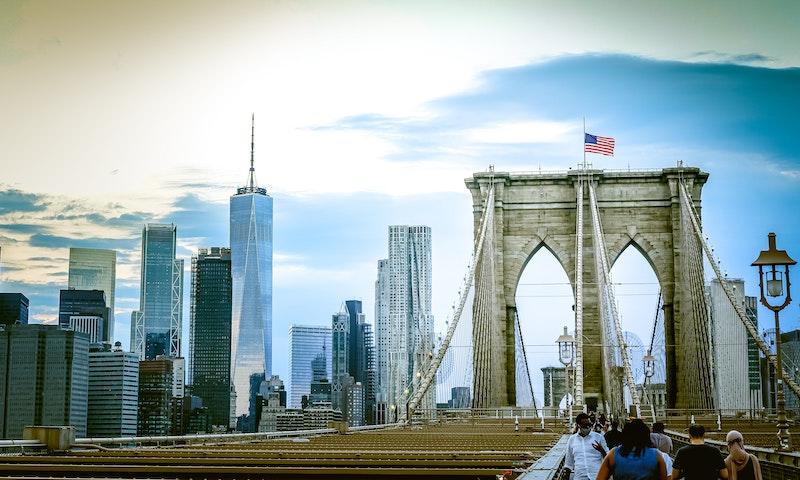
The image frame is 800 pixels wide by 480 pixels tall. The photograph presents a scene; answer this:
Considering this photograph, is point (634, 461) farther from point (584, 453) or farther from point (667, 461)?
point (584, 453)

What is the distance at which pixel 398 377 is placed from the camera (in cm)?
19475

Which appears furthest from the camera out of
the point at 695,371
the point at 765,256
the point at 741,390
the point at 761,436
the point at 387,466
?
the point at 741,390

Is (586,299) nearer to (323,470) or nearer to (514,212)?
(514,212)

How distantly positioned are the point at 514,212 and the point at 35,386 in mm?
139984

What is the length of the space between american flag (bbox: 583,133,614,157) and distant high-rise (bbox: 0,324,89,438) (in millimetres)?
136722

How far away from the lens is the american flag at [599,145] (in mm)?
65375

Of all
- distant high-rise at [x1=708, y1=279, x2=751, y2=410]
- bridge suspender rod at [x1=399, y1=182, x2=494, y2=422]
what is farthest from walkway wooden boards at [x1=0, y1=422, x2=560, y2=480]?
distant high-rise at [x1=708, y1=279, x2=751, y2=410]

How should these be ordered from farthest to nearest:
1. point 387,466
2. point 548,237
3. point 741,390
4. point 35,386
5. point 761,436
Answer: point 35,386, point 741,390, point 548,237, point 761,436, point 387,466

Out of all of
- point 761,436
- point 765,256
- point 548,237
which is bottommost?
point 761,436

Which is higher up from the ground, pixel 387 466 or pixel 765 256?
pixel 765 256

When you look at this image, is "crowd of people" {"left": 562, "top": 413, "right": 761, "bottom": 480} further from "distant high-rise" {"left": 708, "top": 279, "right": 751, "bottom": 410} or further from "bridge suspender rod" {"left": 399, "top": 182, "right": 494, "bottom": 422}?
"distant high-rise" {"left": 708, "top": 279, "right": 751, "bottom": 410}

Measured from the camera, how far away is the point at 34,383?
18962 centimetres

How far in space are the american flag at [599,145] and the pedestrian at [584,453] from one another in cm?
5368

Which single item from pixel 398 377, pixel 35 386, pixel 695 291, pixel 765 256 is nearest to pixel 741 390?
pixel 695 291
